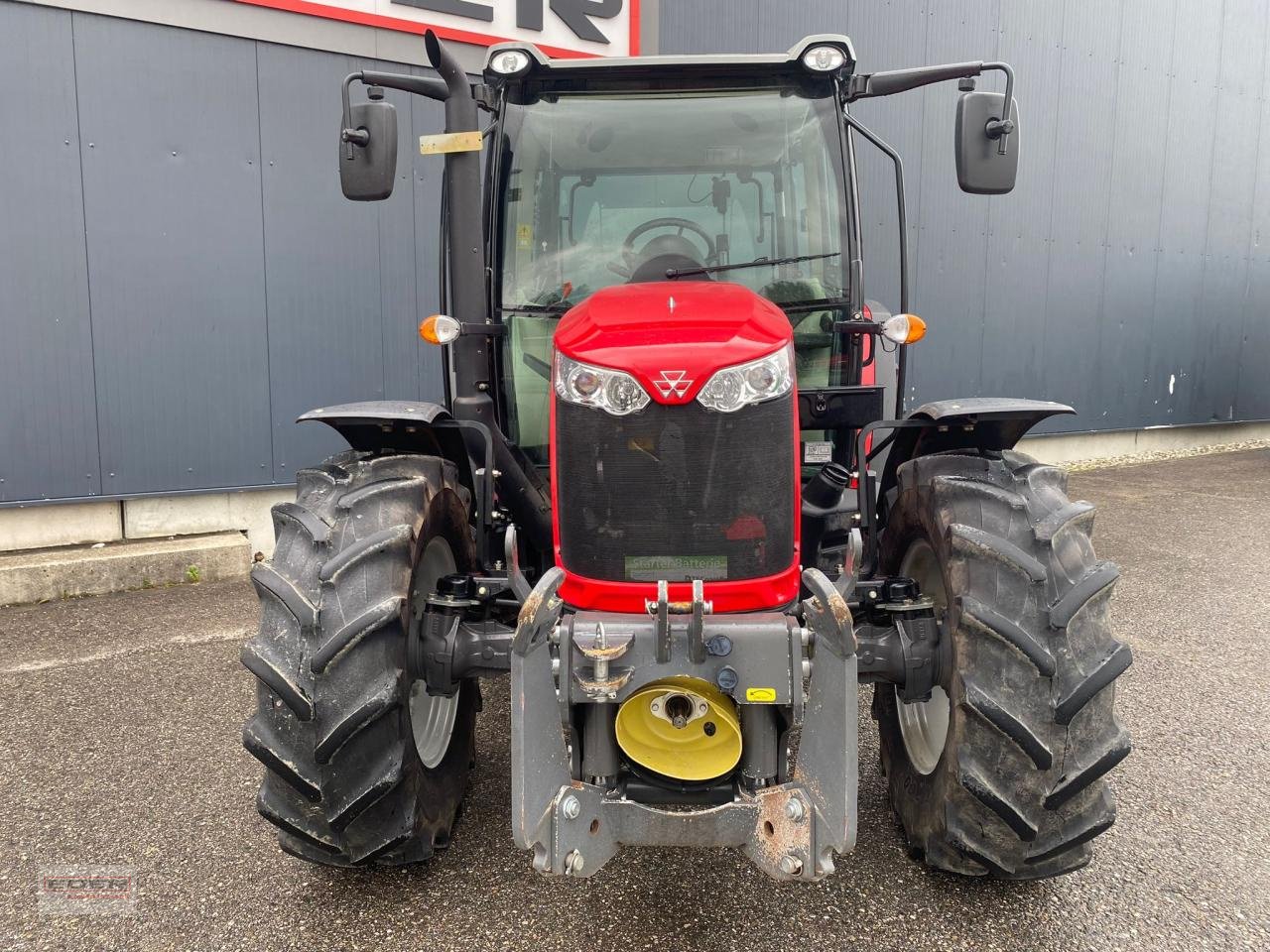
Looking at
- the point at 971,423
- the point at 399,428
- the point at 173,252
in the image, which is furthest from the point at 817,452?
the point at 173,252

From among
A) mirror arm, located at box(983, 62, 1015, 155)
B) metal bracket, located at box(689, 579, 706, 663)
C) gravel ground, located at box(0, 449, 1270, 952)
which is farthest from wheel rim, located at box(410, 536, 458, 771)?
mirror arm, located at box(983, 62, 1015, 155)

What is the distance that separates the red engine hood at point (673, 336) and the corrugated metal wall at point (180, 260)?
400 cm

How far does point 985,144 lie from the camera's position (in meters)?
2.83

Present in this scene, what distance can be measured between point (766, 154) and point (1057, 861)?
7.12ft

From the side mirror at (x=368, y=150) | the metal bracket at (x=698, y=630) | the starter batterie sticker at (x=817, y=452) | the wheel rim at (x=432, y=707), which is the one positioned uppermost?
the side mirror at (x=368, y=150)

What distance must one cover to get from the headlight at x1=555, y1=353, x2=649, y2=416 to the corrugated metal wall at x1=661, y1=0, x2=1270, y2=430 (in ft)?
18.2

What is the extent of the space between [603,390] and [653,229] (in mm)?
1055

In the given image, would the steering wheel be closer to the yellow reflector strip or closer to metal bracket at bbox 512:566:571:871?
the yellow reflector strip

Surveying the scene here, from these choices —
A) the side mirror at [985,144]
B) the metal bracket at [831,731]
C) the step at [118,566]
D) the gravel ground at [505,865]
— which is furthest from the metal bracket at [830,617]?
the step at [118,566]

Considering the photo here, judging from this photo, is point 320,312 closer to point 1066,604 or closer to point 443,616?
point 443,616

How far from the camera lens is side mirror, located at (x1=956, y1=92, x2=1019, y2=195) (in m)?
2.79

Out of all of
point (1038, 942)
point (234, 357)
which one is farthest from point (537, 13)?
point (1038, 942)

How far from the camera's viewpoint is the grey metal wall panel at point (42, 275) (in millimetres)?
4918

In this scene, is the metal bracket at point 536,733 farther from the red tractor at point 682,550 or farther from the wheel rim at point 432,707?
the wheel rim at point 432,707
